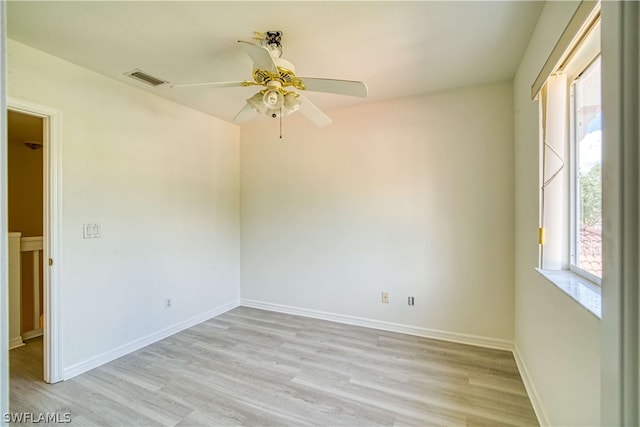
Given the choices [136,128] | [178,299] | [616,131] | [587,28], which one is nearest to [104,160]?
[136,128]

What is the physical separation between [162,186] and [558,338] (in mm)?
3439

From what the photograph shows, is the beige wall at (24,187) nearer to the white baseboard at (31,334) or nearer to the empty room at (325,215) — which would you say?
the empty room at (325,215)

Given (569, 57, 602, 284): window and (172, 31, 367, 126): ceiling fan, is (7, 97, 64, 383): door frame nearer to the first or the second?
(172, 31, 367, 126): ceiling fan

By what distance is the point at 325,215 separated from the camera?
11.7 ft

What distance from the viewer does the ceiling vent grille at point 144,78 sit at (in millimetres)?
2514

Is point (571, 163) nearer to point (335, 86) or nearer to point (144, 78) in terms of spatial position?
point (335, 86)

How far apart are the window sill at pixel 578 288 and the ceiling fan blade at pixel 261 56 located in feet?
5.96

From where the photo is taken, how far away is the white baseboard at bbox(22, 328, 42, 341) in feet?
10.2

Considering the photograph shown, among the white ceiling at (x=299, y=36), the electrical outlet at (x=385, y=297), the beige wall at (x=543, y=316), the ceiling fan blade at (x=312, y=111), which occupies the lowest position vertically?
the electrical outlet at (x=385, y=297)

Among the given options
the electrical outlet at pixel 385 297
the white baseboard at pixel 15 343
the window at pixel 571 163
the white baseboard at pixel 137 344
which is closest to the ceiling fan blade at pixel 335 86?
the window at pixel 571 163

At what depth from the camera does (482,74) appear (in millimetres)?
2568

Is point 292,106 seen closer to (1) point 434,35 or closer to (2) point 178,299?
(1) point 434,35

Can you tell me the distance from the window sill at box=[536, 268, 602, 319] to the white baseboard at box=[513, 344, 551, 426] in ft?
2.70

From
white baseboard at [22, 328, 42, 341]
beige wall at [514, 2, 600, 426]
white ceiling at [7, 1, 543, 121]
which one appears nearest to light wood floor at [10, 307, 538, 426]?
white baseboard at [22, 328, 42, 341]
